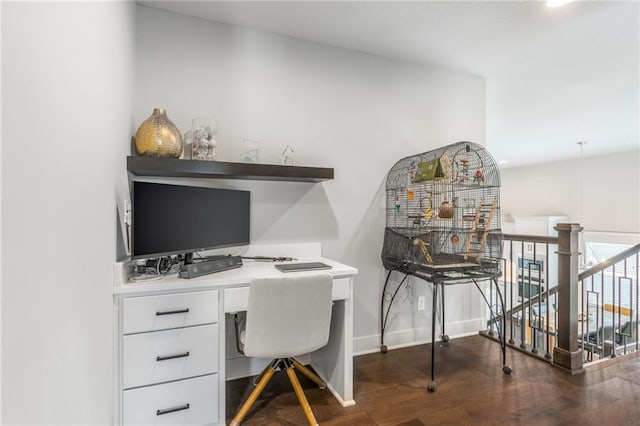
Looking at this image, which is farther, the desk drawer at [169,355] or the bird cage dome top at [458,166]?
the bird cage dome top at [458,166]

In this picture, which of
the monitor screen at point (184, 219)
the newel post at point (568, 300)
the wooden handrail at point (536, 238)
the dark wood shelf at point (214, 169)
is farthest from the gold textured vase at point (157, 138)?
the newel post at point (568, 300)

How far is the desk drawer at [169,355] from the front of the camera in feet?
5.10

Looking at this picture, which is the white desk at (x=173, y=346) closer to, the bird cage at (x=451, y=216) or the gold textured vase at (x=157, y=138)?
the gold textured vase at (x=157, y=138)

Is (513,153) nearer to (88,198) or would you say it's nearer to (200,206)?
(200,206)

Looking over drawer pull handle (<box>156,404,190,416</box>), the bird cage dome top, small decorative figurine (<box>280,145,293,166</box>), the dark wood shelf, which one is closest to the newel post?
the bird cage dome top

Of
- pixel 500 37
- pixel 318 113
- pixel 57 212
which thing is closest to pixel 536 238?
pixel 500 37

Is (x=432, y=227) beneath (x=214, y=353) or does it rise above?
above

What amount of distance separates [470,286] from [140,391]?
287 centimetres

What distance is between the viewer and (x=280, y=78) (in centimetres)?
254

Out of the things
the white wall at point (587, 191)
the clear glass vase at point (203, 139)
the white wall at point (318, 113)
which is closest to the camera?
the clear glass vase at point (203, 139)

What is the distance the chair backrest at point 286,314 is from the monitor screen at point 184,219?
0.55m

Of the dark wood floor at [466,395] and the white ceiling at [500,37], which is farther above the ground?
the white ceiling at [500,37]

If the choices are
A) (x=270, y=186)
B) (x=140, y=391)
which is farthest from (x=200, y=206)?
(x=140, y=391)

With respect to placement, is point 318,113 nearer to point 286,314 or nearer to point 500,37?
point 500,37
